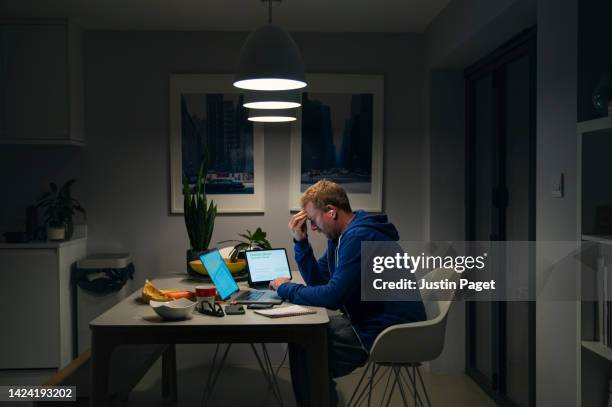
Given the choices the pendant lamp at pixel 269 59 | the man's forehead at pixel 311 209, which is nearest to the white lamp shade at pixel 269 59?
the pendant lamp at pixel 269 59

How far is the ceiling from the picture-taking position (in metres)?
4.15

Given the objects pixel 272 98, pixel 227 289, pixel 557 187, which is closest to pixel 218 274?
pixel 227 289

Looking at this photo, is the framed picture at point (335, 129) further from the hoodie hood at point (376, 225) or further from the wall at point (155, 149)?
the hoodie hood at point (376, 225)

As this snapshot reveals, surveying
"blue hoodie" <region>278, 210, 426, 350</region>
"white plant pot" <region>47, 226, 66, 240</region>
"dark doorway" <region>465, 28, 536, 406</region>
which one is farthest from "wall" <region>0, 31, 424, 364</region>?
"blue hoodie" <region>278, 210, 426, 350</region>

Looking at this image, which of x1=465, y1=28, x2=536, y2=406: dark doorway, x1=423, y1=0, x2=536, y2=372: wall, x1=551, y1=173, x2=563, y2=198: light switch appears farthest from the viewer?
x1=423, y1=0, x2=536, y2=372: wall

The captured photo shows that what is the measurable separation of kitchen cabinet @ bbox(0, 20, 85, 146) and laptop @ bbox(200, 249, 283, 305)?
6.43 feet

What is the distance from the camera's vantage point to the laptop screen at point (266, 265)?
367cm

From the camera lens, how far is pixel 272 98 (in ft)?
11.3

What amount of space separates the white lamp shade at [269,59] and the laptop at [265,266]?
1.18 meters

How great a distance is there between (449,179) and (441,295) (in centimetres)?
190

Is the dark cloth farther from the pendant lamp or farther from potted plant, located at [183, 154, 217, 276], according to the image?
potted plant, located at [183, 154, 217, 276]

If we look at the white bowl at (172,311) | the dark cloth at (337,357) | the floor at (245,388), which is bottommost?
the floor at (245,388)

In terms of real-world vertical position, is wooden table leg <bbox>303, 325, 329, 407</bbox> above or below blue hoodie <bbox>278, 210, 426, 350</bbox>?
below

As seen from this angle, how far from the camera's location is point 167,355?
4070 mm
